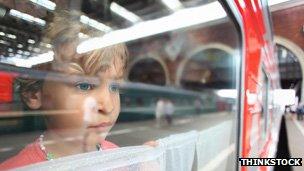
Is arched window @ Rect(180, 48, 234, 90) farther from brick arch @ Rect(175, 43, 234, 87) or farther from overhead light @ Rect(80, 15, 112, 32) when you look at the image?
overhead light @ Rect(80, 15, 112, 32)

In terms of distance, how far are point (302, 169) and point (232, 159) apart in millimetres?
282

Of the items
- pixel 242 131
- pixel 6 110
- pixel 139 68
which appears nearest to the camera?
pixel 6 110

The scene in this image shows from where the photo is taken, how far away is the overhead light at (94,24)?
659mm

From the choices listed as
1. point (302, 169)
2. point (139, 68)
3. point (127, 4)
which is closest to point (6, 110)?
point (127, 4)

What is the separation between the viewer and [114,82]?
0.74m

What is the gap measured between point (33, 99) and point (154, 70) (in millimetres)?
752

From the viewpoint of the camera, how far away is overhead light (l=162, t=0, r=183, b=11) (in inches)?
46.3

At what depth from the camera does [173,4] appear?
1216 millimetres

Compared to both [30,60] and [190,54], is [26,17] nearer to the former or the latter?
[30,60]

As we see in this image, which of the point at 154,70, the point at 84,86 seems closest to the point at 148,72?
the point at 154,70

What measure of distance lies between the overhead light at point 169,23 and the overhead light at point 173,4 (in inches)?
0.7

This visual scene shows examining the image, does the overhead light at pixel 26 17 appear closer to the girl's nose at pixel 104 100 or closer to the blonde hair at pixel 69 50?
the blonde hair at pixel 69 50

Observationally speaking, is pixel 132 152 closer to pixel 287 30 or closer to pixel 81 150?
pixel 81 150

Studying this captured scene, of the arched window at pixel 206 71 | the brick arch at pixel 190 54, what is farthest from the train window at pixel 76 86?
the arched window at pixel 206 71
